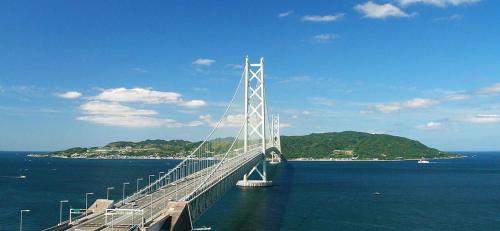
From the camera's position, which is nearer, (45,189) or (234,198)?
(234,198)

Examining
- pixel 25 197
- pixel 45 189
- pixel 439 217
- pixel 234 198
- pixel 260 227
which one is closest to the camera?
pixel 260 227

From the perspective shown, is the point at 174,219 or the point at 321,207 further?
the point at 321,207

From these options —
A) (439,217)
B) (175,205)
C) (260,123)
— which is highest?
(260,123)

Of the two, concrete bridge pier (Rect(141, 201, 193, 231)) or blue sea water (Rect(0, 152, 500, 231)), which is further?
blue sea water (Rect(0, 152, 500, 231))

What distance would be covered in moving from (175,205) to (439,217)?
3846cm

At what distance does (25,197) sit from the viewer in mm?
71125

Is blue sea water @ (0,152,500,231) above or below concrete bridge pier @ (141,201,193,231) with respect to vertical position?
below

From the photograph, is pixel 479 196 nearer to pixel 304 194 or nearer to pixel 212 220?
pixel 304 194

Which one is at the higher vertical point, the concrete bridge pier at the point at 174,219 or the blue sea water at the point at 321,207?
the concrete bridge pier at the point at 174,219

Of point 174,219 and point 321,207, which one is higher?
point 174,219

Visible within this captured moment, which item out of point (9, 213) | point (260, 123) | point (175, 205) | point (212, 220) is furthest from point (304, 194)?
point (175, 205)

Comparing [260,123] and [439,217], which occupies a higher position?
[260,123]

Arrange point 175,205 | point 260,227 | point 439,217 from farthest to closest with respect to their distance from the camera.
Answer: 1. point 439,217
2. point 260,227
3. point 175,205

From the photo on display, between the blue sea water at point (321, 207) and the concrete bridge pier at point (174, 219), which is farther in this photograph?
the blue sea water at point (321, 207)
